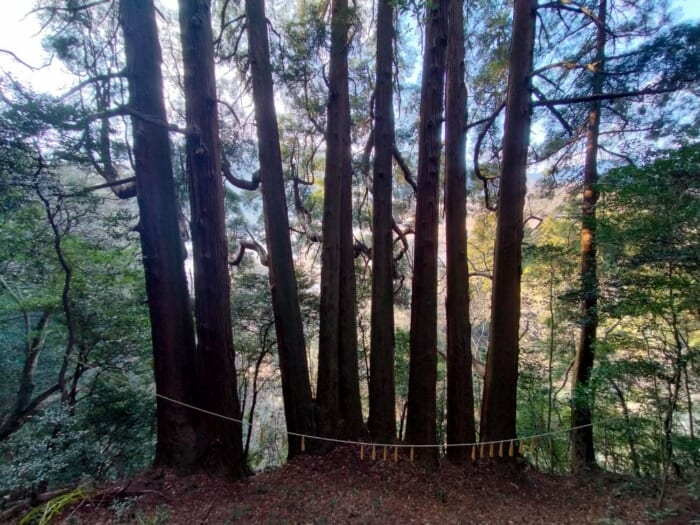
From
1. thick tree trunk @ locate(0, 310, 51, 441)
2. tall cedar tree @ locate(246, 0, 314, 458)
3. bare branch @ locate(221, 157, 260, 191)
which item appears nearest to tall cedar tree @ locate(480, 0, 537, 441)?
tall cedar tree @ locate(246, 0, 314, 458)

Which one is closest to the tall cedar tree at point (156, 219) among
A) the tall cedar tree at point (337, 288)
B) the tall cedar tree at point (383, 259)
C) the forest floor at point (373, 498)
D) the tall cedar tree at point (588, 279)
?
the forest floor at point (373, 498)

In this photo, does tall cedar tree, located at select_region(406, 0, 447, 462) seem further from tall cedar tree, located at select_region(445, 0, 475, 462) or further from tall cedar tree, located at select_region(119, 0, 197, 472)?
tall cedar tree, located at select_region(119, 0, 197, 472)

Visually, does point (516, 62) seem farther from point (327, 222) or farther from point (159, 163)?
point (159, 163)

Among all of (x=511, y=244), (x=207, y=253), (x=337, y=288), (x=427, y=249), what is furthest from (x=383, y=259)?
(x=207, y=253)

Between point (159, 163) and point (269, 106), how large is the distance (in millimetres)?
1364

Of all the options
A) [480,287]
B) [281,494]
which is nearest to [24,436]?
[281,494]

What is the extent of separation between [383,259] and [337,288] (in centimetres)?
69

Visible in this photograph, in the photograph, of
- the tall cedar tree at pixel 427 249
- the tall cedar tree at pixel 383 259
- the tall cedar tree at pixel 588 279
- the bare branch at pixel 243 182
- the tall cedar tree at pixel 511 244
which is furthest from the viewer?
the tall cedar tree at pixel 588 279

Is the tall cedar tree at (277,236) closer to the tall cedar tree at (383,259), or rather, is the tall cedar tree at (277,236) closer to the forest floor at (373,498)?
the forest floor at (373,498)

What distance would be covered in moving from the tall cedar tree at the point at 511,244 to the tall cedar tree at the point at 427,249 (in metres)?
0.67

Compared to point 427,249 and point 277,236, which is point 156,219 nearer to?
point 277,236

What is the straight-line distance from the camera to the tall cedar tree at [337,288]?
3475 mm

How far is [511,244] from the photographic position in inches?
131

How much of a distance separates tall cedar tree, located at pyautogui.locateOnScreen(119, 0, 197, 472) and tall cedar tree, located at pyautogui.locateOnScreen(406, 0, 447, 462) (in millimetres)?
2367
